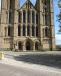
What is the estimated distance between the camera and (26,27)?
71188 mm

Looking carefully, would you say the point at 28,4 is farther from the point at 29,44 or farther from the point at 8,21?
the point at 29,44

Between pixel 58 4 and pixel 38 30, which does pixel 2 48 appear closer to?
pixel 38 30

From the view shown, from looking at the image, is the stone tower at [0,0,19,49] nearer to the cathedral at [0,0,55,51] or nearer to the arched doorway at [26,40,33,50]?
the cathedral at [0,0,55,51]

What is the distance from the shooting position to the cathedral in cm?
6956

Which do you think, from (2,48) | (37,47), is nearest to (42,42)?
(37,47)

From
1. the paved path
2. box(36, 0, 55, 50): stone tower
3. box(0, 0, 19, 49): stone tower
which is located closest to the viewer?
the paved path

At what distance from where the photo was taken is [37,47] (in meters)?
71.6

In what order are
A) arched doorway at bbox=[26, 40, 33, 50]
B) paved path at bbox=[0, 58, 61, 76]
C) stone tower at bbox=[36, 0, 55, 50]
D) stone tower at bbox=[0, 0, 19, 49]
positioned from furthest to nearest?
stone tower at bbox=[36, 0, 55, 50] → arched doorway at bbox=[26, 40, 33, 50] → stone tower at bbox=[0, 0, 19, 49] → paved path at bbox=[0, 58, 61, 76]

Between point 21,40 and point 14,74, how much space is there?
55.6 meters

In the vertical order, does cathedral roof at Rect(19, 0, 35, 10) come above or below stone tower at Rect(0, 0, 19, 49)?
above

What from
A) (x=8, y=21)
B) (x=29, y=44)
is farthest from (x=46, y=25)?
(x=8, y=21)

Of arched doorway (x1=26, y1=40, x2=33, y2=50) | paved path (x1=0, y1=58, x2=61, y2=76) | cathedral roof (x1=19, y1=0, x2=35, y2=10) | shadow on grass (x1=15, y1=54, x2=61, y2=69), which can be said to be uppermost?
cathedral roof (x1=19, y1=0, x2=35, y2=10)

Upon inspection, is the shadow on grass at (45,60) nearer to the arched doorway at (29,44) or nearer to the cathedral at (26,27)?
the cathedral at (26,27)

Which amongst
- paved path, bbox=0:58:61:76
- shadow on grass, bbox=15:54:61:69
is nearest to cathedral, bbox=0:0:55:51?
shadow on grass, bbox=15:54:61:69
